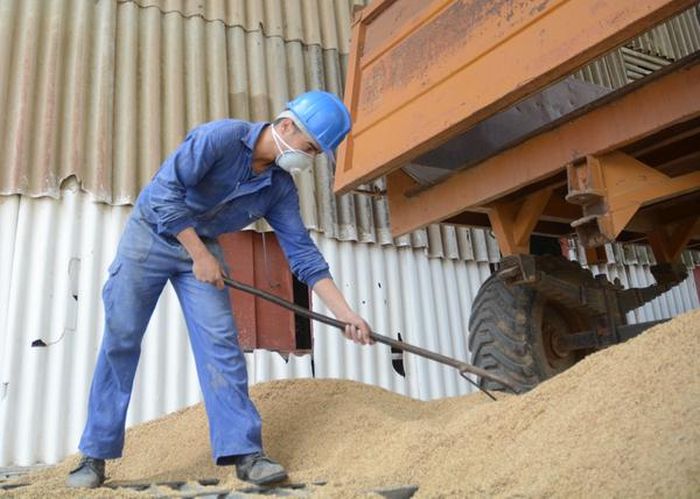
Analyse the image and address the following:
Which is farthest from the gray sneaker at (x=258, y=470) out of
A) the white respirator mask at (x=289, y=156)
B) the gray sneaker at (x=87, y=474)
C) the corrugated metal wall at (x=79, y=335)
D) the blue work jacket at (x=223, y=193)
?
the corrugated metal wall at (x=79, y=335)

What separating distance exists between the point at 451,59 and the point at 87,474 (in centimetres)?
246

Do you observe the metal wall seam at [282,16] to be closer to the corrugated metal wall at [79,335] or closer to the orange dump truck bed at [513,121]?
the corrugated metal wall at [79,335]

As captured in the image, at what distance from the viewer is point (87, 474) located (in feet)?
8.27

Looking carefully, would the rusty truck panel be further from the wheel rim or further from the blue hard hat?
the wheel rim

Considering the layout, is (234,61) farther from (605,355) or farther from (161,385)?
(605,355)

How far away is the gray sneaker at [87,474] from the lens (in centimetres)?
249

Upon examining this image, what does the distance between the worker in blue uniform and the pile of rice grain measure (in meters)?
0.25

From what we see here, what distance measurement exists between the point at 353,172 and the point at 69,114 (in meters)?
2.54

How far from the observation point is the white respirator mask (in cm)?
269

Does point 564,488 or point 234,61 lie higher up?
point 234,61

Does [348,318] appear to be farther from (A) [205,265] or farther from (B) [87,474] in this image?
(B) [87,474]

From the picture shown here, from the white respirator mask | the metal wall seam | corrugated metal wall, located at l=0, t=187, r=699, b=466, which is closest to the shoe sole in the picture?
the white respirator mask

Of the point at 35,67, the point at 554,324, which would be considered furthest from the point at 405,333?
the point at 35,67

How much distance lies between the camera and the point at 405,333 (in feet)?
19.2
